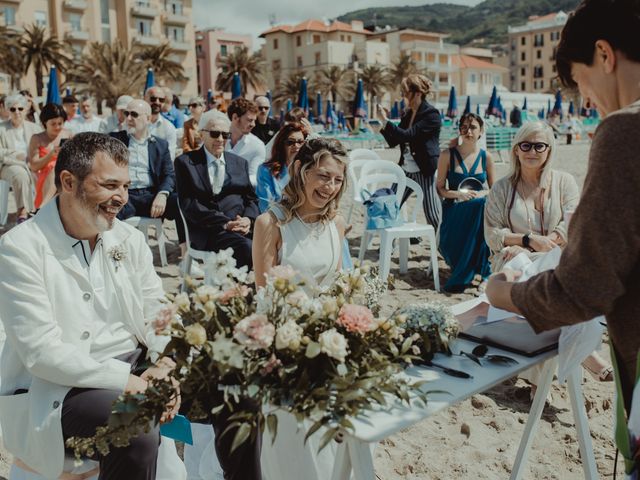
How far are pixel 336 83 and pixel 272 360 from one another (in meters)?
65.5

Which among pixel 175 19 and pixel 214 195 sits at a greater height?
pixel 175 19

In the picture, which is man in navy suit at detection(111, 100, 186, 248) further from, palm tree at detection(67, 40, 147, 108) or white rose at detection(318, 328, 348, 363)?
palm tree at detection(67, 40, 147, 108)

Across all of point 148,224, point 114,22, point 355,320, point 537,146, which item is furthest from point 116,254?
point 114,22

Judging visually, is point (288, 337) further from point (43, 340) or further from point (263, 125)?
point (263, 125)

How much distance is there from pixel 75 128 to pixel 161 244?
390 cm

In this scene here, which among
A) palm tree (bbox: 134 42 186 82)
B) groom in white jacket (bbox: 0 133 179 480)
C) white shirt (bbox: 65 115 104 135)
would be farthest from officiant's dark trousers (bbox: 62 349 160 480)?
palm tree (bbox: 134 42 186 82)

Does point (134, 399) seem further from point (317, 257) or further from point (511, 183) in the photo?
point (511, 183)

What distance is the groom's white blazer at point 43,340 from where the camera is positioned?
2.20m

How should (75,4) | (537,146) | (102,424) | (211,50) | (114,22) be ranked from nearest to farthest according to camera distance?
(102,424) → (537,146) → (75,4) → (114,22) → (211,50)

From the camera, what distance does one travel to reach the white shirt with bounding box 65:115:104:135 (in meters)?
9.78

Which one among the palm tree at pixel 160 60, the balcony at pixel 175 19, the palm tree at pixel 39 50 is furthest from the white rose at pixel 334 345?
the balcony at pixel 175 19

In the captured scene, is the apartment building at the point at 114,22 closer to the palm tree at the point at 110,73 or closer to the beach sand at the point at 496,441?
the palm tree at the point at 110,73

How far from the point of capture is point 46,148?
808cm

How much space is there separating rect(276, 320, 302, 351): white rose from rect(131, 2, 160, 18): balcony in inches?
2422
